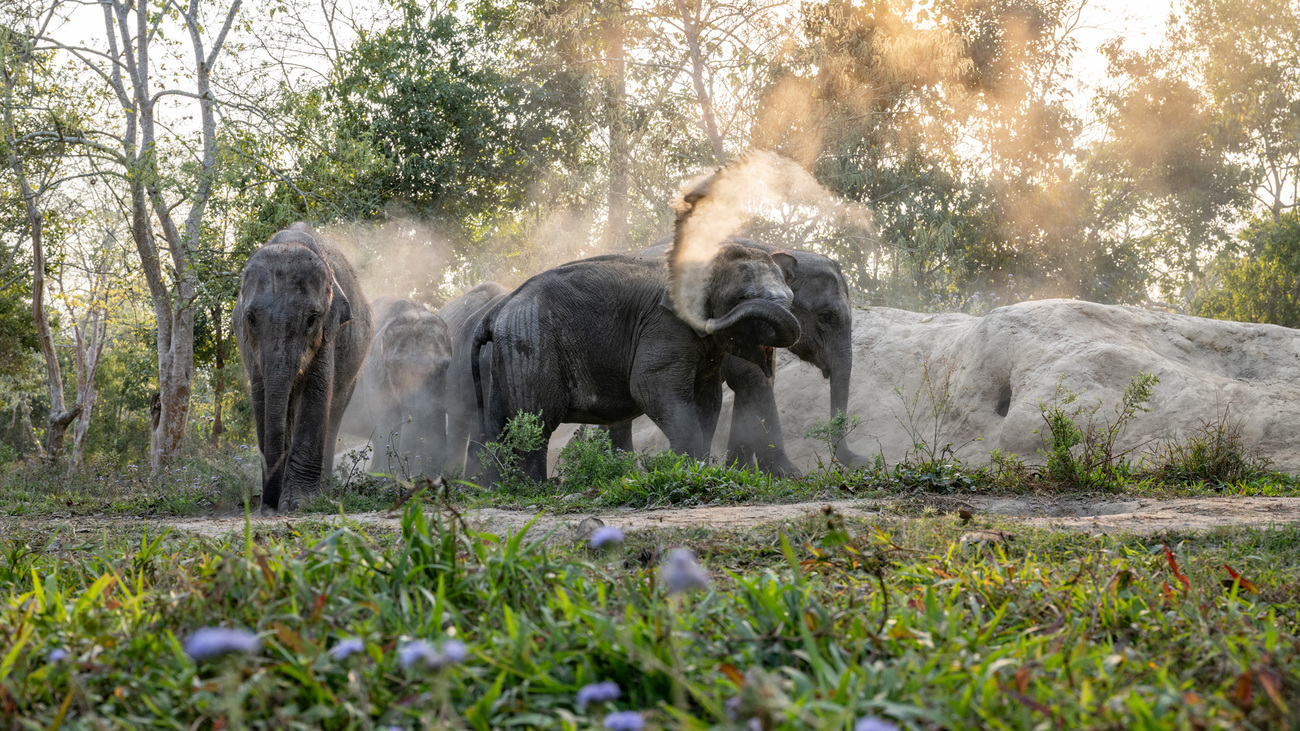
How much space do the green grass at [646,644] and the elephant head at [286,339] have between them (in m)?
4.00

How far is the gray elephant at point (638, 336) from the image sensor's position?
26.5ft

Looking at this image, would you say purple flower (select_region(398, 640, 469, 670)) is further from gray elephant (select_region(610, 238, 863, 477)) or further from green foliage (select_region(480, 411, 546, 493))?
gray elephant (select_region(610, 238, 863, 477))

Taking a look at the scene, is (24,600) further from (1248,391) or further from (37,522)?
(1248,391)

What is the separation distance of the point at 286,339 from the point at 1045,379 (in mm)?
6327

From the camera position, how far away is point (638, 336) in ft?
28.1

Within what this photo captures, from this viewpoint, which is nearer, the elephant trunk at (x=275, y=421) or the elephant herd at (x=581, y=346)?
the elephant trunk at (x=275, y=421)

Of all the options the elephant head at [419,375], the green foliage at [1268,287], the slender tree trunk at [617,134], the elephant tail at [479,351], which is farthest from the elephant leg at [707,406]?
the green foliage at [1268,287]

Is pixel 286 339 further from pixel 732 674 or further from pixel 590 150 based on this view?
pixel 590 150

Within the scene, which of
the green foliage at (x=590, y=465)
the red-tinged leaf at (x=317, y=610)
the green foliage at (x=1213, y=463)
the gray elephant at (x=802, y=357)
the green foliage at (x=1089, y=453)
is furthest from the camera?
the gray elephant at (x=802, y=357)

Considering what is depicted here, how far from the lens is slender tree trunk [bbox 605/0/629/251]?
1939 cm

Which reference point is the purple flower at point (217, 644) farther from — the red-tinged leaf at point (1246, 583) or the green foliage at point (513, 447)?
the green foliage at point (513, 447)

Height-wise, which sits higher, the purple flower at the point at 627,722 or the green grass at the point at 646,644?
the purple flower at the point at 627,722

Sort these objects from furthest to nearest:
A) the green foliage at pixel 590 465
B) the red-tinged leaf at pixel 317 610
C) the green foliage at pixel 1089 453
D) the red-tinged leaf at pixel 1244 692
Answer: the green foliage at pixel 590 465
the green foliage at pixel 1089 453
the red-tinged leaf at pixel 317 610
the red-tinged leaf at pixel 1244 692

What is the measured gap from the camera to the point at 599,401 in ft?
29.0
